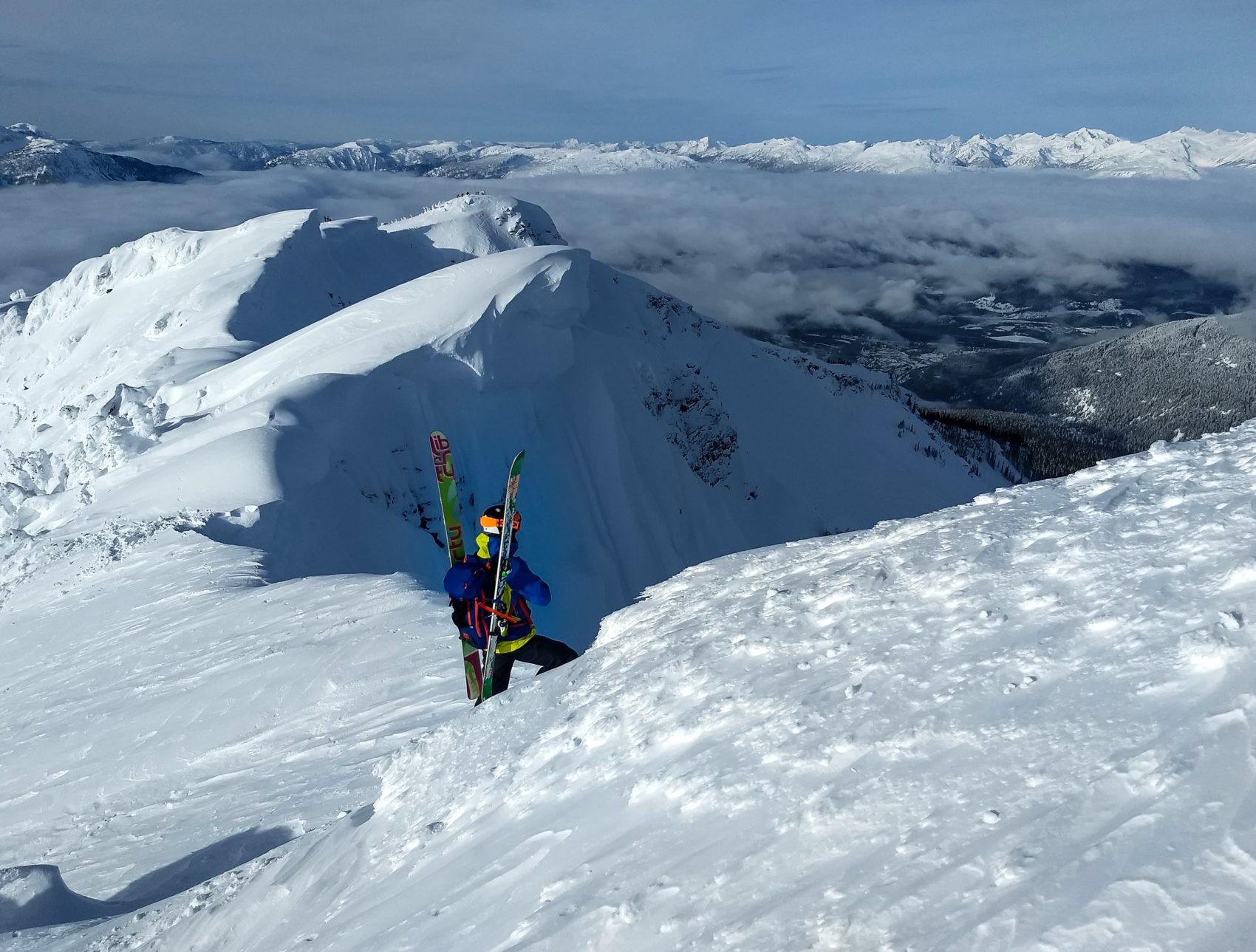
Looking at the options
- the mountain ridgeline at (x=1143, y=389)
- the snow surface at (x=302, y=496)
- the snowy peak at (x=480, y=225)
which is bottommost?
the mountain ridgeline at (x=1143, y=389)

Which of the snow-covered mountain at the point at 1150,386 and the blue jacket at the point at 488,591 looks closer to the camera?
the blue jacket at the point at 488,591

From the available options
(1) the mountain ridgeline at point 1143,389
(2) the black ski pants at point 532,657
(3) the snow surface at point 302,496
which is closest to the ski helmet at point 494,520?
(2) the black ski pants at point 532,657

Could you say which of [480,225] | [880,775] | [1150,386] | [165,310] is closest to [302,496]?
[880,775]

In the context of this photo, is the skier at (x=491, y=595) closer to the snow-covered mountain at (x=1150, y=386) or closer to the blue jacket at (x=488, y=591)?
the blue jacket at (x=488, y=591)

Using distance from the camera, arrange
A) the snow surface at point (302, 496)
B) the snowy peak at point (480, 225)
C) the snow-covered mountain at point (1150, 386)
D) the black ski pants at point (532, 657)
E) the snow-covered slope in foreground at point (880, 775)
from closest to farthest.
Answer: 1. the snow-covered slope in foreground at point (880, 775)
2. the black ski pants at point (532, 657)
3. the snow surface at point (302, 496)
4. the snowy peak at point (480, 225)
5. the snow-covered mountain at point (1150, 386)

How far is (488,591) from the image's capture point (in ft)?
27.1

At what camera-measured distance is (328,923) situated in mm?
4891

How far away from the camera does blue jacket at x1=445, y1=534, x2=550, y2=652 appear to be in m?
8.17

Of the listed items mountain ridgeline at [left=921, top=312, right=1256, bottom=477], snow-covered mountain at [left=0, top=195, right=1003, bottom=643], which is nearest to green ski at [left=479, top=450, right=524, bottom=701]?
snow-covered mountain at [left=0, top=195, right=1003, bottom=643]

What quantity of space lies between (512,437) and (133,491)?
10158mm

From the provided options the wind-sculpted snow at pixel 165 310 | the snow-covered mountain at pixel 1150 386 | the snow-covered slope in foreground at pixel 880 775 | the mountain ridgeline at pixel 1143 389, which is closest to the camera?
the snow-covered slope in foreground at pixel 880 775

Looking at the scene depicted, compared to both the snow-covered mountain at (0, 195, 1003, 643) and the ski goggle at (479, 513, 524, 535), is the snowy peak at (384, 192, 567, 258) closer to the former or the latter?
the snow-covered mountain at (0, 195, 1003, 643)

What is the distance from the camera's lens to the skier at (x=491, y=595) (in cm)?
818

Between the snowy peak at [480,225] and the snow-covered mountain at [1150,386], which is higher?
the snowy peak at [480,225]
